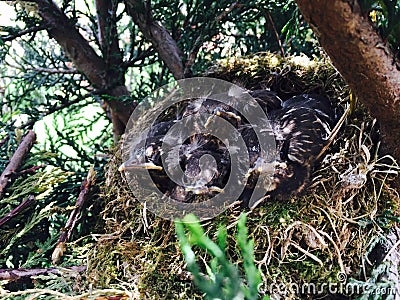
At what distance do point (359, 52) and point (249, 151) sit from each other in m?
0.22

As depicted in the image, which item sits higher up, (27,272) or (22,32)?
(22,32)

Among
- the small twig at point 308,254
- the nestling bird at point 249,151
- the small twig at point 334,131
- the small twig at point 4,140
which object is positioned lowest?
the small twig at point 308,254

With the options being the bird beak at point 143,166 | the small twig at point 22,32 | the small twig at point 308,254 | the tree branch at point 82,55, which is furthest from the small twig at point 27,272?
the small twig at point 22,32

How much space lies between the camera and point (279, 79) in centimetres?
79

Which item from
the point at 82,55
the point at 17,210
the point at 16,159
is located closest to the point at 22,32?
the point at 82,55

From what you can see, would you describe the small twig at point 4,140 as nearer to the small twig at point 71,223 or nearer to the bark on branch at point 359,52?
the small twig at point 71,223

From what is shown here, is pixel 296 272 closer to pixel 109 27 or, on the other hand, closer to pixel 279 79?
pixel 279 79

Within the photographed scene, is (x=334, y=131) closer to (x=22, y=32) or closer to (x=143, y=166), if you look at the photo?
(x=143, y=166)

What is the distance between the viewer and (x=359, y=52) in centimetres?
45

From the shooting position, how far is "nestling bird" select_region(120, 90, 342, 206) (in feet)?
1.99

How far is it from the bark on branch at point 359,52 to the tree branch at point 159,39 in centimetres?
46

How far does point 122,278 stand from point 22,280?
5.7 inches

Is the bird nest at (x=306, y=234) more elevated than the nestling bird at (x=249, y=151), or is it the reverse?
the nestling bird at (x=249, y=151)

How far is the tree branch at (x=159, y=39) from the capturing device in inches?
33.8
